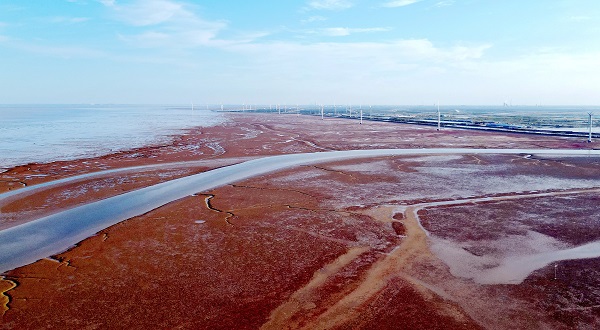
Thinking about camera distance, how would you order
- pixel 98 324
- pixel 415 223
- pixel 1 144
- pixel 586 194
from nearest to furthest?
pixel 98 324 < pixel 415 223 < pixel 586 194 < pixel 1 144

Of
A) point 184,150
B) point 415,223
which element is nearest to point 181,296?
point 415,223

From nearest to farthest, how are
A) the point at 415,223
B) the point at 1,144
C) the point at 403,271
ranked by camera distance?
the point at 403,271 → the point at 415,223 → the point at 1,144

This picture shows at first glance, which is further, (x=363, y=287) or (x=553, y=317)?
(x=363, y=287)

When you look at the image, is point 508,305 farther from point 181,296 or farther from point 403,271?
point 181,296

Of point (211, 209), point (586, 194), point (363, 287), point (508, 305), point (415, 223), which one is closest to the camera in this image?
point (508, 305)

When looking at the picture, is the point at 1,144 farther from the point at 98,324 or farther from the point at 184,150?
the point at 98,324

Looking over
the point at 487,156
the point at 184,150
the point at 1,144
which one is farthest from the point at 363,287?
the point at 1,144
